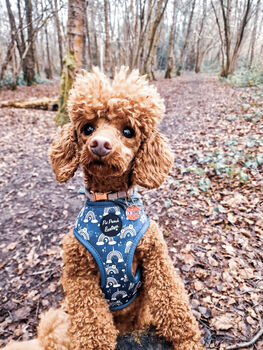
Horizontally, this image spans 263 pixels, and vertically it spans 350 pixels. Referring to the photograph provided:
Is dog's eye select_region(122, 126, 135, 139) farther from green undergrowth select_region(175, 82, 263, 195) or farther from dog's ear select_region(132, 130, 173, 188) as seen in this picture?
green undergrowth select_region(175, 82, 263, 195)

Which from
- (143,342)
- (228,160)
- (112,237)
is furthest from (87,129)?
(228,160)

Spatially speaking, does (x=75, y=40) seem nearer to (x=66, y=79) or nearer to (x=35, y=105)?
(x=66, y=79)

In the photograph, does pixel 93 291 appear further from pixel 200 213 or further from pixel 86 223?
pixel 200 213

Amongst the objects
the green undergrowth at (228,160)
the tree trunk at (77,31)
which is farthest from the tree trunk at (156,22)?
the green undergrowth at (228,160)

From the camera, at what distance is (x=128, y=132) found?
1.51 m

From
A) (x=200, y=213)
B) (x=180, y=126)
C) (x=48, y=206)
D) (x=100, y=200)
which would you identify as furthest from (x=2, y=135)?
(x=100, y=200)

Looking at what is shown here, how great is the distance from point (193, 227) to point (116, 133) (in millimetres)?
2546

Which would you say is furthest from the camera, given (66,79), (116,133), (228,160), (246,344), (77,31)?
(66,79)

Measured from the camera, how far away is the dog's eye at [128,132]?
150 cm

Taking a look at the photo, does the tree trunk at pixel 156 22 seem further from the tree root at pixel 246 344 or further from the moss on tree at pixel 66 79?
the tree root at pixel 246 344

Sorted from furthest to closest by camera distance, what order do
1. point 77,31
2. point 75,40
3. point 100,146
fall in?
point 75,40, point 77,31, point 100,146

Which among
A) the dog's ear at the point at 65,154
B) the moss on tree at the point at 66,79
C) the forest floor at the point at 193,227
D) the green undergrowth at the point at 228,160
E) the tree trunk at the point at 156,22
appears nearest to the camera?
the dog's ear at the point at 65,154

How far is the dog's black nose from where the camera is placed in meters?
1.26

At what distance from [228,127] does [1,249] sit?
20.0ft
